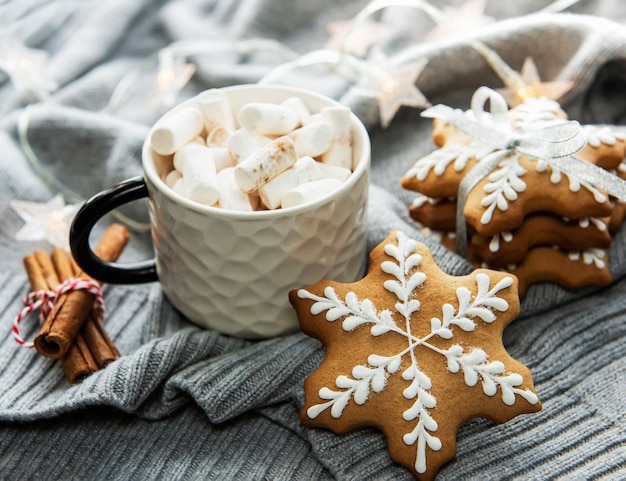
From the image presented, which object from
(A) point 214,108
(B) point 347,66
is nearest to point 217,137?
(A) point 214,108

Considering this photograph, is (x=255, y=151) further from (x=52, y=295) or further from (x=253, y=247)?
(x=52, y=295)

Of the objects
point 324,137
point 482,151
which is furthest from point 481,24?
point 324,137

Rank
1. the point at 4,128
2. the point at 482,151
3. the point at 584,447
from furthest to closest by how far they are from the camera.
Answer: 1. the point at 4,128
2. the point at 482,151
3. the point at 584,447

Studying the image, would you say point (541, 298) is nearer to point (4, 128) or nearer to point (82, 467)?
point (82, 467)

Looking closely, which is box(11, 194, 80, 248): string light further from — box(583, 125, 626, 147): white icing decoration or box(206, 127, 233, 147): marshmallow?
box(583, 125, 626, 147): white icing decoration

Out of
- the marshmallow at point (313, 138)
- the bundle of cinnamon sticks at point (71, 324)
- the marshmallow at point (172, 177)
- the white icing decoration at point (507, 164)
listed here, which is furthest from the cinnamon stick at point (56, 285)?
the white icing decoration at point (507, 164)

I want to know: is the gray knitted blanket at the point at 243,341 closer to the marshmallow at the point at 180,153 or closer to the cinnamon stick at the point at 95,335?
the cinnamon stick at the point at 95,335

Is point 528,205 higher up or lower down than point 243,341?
higher up
